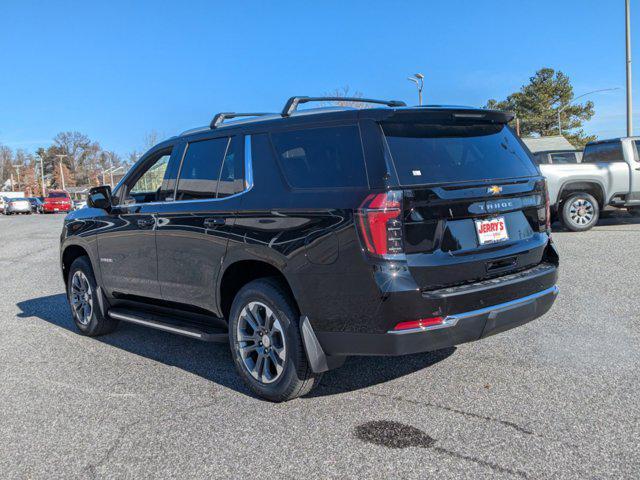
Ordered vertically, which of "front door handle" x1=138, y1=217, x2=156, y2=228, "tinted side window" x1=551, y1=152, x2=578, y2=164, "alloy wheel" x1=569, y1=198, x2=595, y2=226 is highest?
"tinted side window" x1=551, y1=152, x2=578, y2=164

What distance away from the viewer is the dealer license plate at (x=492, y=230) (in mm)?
3650

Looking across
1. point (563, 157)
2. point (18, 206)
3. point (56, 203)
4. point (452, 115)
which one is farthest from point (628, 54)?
point (18, 206)

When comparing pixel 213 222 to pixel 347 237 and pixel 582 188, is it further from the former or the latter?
pixel 582 188

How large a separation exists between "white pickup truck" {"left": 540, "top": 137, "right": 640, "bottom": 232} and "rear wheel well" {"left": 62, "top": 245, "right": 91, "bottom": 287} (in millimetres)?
9618

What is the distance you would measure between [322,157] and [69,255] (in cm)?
387

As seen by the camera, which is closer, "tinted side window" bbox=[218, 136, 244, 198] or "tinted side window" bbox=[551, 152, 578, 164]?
"tinted side window" bbox=[218, 136, 244, 198]

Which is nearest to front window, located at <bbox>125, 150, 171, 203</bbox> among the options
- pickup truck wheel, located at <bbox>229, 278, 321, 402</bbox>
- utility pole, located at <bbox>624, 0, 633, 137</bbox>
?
pickup truck wheel, located at <bbox>229, 278, 321, 402</bbox>

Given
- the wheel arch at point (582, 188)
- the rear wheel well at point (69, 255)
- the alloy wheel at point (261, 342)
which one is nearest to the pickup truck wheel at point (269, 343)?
the alloy wheel at point (261, 342)

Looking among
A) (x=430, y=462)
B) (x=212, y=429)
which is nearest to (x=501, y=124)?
(x=430, y=462)

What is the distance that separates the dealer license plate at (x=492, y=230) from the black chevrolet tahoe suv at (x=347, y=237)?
0.04 feet

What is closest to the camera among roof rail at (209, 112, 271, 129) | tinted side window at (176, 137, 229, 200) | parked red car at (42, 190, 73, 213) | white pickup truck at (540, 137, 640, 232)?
tinted side window at (176, 137, 229, 200)

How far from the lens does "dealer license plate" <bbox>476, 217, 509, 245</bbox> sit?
3.65 metres

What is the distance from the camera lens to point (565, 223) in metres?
12.9

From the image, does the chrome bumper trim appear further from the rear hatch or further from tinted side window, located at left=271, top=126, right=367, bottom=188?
tinted side window, located at left=271, top=126, right=367, bottom=188
